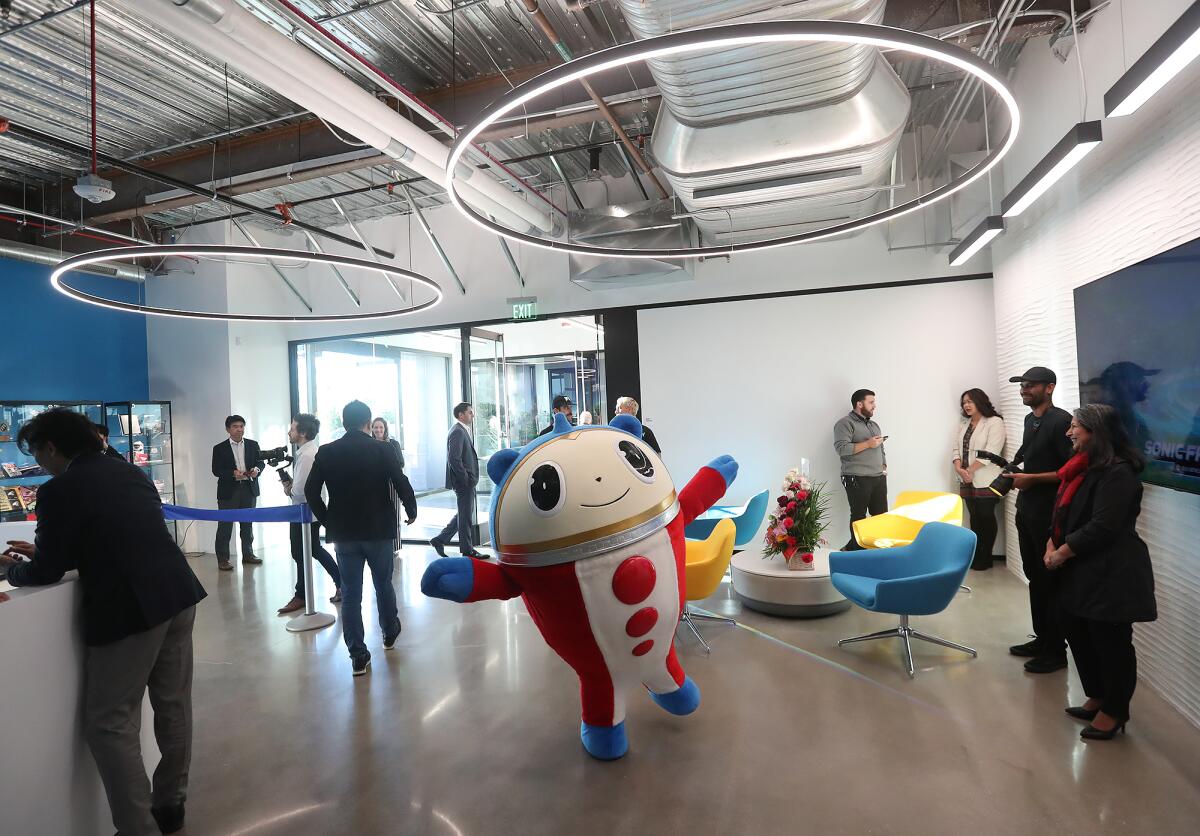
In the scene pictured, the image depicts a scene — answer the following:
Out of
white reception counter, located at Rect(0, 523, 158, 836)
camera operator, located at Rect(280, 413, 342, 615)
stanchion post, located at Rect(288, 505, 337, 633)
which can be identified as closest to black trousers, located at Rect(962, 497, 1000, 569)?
camera operator, located at Rect(280, 413, 342, 615)

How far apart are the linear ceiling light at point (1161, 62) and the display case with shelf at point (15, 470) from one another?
28.0 feet

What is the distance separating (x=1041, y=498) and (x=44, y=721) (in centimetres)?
480

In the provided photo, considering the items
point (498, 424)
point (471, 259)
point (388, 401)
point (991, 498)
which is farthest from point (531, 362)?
point (991, 498)

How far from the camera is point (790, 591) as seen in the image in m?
4.66

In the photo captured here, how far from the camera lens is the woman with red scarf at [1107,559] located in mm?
2854

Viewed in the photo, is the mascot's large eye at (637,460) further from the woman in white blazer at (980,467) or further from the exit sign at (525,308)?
the exit sign at (525,308)

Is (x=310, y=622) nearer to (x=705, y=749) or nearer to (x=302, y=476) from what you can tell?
(x=302, y=476)

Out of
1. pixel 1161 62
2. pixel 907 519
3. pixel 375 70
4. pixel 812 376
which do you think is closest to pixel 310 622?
pixel 375 70

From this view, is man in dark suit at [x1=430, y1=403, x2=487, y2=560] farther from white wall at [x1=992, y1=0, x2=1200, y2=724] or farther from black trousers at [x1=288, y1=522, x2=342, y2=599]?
white wall at [x1=992, y1=0, x2=1200, y2=724]

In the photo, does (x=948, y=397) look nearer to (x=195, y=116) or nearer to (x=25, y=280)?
(x=195, y=116)

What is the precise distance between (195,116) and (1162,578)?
7414mm

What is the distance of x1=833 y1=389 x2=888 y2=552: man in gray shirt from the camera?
20.4 ft

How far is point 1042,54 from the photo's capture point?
4633 millimetres

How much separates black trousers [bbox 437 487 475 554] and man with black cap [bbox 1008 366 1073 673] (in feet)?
16.3
